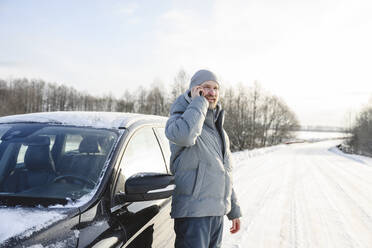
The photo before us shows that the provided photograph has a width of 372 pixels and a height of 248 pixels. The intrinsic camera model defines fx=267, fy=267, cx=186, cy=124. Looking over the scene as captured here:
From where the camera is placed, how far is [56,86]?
81.1 metres

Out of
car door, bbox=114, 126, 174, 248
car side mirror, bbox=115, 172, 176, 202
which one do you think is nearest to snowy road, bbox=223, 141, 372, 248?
car door, bbox=114, 126, 174, 248

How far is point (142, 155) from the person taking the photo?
84.2 inches

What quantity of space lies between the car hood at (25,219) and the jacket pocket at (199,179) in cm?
76

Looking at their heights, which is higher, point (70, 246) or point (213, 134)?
point (213, 134)

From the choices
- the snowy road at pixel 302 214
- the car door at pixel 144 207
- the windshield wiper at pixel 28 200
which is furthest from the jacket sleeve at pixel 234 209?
the snowy road at pixel 302 214

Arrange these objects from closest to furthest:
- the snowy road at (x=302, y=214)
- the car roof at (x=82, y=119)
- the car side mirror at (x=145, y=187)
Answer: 1. the car side mirror at (x=145, y=187)
2. the car roof at (x=82, y=119)
3. the snowy road at (x=302, y=214)

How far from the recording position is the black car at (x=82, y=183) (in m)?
1.30

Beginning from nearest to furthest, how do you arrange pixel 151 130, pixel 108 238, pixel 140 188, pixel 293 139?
1. pixel 108 238
2. pixel 140 188
3. pixel 151 130
4. pixel 293 139

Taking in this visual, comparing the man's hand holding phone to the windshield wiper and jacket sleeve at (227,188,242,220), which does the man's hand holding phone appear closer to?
jacket sleeve at (227,188,242,220)

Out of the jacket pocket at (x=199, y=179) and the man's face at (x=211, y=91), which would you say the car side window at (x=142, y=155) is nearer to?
the jacket pocket at (x=199, y=179)

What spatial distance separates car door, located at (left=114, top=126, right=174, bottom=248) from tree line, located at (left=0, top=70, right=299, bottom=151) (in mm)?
31753


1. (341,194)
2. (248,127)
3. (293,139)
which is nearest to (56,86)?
(248,127)

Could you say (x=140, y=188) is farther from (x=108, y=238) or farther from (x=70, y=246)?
(x=70, y=246)

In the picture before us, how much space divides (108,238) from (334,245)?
12.7ft
